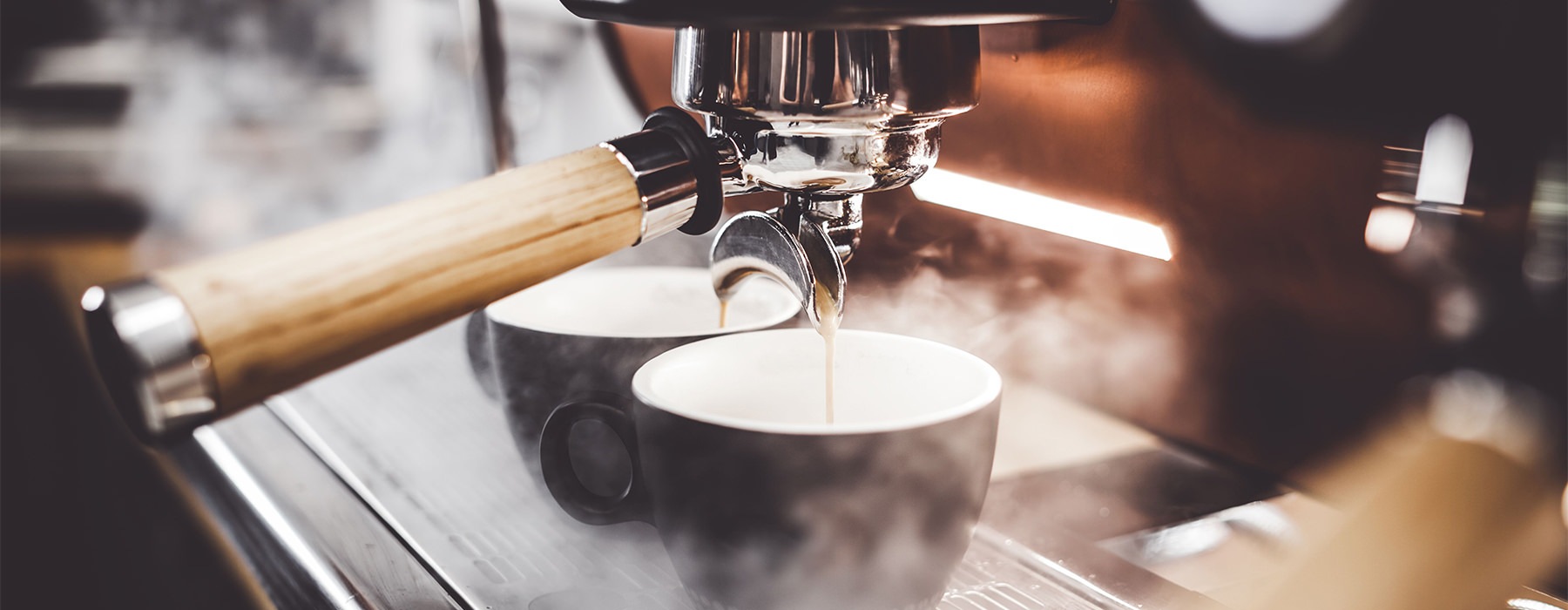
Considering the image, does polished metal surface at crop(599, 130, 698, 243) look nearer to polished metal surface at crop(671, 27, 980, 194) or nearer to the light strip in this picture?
polished metal surface at crop(671, 27, 980, 194)

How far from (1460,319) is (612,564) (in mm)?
289

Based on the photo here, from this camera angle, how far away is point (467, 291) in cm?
26

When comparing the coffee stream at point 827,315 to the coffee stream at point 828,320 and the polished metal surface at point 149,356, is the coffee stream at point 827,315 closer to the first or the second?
the coffee stream at point 828,320

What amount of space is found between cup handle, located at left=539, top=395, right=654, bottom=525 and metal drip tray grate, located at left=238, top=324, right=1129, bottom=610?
0.07ft

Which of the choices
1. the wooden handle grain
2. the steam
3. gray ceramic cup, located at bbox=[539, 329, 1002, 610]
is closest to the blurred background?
the steam

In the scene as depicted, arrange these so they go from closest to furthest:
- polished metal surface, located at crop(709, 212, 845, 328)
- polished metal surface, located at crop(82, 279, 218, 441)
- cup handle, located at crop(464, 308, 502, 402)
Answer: polished metal surface, located at crop(82, 279, 218, 441)
polished metal surface, located at crop(709, 212, 845, 328)
cup handle, located at crop(464, 308, 502, 402)

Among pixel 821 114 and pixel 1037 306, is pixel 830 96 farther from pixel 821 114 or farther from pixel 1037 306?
pixel 1037 306

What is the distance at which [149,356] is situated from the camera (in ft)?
0.70

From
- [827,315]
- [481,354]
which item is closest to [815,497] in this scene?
[827,315]

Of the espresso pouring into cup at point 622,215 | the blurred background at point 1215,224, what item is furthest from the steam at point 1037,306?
the espresso pouring into cup at point 622,215

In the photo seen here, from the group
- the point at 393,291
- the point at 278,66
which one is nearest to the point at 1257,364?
the point at 393,291

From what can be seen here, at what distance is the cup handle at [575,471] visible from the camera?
0.36 metres

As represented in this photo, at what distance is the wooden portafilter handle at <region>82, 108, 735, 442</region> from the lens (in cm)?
22

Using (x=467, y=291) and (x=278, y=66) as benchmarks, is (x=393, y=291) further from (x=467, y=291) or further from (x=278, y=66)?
(x=278, y=66)
